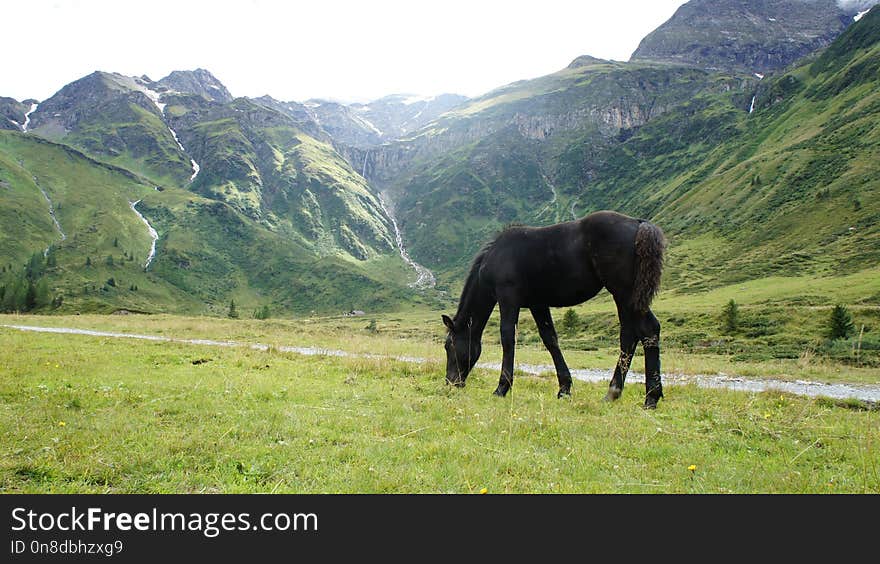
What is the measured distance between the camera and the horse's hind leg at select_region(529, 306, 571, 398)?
11180mm

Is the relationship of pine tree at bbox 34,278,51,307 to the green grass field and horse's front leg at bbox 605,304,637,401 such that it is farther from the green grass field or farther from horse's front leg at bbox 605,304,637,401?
horse's front leg at bbox 605,304,637,401

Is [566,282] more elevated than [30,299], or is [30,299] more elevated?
[566,282]

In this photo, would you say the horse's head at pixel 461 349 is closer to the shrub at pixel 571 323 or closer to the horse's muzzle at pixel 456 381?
the horse's muzzle at pixel 456 381

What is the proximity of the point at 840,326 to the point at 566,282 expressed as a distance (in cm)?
3015

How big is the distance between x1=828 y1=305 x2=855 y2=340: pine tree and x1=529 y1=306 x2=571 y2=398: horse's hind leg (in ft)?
93.4

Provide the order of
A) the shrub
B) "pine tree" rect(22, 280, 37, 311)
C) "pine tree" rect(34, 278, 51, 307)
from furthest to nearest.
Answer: "pine tree" rect(34, 278, 51, 307) < "pine tree" rect(22, 280, 37, 311) < the shrub

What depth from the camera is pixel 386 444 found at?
6.40 meters

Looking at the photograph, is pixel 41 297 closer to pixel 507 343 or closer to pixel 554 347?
pixel 507 343

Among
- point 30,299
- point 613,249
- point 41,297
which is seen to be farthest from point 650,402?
point 41,297

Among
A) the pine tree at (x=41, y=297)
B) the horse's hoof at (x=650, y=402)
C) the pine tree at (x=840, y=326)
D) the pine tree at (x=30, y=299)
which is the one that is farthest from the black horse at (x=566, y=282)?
the pine tree at (x=41, y=297)

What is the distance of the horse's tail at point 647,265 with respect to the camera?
949 cm

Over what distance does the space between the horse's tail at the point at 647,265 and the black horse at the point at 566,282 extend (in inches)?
0.7

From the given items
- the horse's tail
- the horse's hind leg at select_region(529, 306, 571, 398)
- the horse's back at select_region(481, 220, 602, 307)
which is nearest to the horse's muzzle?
the horse's hind leg at select_region(529, 306, 571, 398)

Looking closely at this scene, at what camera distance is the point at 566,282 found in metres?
10.6
